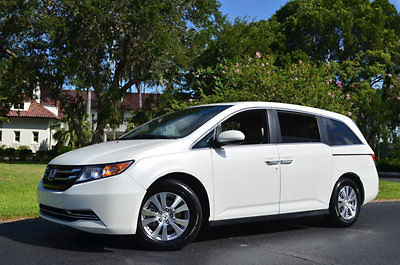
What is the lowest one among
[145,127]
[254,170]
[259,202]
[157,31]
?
[259,202]

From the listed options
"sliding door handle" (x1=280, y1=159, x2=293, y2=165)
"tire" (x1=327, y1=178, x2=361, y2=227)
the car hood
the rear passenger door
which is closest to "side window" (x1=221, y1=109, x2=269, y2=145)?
the rear passenger door

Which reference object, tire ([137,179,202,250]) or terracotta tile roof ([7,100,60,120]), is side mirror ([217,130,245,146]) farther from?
terracotta tile roof ([7,100,60,120])

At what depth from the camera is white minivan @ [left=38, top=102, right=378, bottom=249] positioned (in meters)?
Answer: 5.08

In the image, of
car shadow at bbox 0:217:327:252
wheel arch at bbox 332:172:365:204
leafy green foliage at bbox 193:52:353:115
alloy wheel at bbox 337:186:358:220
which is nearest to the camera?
car shadow at bbox 0:217:327:252

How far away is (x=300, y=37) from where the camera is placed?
36.5 metres

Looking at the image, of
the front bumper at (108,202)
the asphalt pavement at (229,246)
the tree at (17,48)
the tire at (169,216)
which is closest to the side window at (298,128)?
the asphalt pavement at (229,246)

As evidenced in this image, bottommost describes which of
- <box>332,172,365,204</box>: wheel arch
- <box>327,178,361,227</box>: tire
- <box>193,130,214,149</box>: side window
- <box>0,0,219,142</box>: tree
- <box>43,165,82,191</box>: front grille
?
<box>327,178,361,227</box>: tire

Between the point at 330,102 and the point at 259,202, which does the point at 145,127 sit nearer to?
the point at 259,202

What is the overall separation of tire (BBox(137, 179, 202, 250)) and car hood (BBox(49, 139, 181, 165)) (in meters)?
0.38

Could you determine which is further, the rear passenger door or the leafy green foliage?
the leafy green foliage

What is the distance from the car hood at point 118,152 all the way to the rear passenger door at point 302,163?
172cm

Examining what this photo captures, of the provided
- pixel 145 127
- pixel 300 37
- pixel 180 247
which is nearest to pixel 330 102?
pixel 145 127

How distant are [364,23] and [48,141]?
121 feet

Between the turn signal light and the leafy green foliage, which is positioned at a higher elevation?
the leafy green foliage
